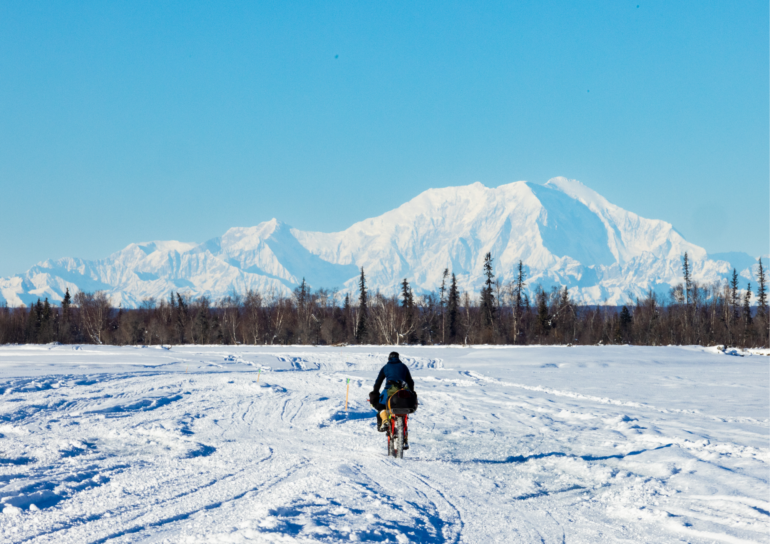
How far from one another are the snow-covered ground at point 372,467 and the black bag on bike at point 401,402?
2.67 feet

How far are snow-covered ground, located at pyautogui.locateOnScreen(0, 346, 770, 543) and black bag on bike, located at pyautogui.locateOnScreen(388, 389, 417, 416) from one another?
2.67 feet

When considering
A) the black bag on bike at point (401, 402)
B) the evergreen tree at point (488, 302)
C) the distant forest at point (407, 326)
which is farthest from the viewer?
the evergreen tree at point (488, 302)

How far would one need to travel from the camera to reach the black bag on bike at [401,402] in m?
10.6

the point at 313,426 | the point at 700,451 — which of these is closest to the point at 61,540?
the point at 313,426

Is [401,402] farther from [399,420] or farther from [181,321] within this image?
[181,321]

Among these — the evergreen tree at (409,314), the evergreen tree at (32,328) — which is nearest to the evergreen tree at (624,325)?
the evergreen tree at (409,314)

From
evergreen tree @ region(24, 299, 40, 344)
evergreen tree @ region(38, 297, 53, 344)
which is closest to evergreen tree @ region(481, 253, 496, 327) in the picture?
evergreen tree @ region(38, 297, 53, 344)

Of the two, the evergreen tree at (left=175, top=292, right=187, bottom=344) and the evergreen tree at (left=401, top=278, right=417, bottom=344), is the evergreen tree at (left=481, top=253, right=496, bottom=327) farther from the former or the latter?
the evergreen tree at (left=175, top=292, right=187, bottom=344)

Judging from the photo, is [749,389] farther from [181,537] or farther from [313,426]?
[181,537]

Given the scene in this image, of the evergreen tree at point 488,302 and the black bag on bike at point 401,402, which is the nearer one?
the black bag on bike at point 401,402

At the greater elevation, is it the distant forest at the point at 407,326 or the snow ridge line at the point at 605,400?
the distant forest at the point at 407,326

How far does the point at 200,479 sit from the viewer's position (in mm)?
8750

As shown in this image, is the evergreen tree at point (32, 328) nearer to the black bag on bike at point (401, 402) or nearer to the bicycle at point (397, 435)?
the bicycle at point (397, 435)

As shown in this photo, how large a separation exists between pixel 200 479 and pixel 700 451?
829 cm
